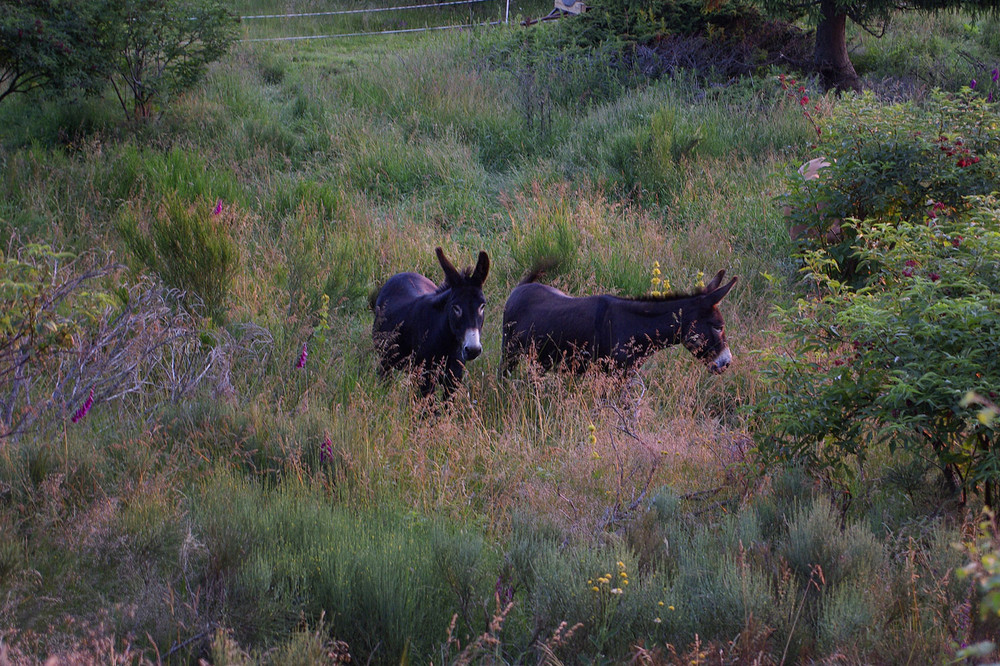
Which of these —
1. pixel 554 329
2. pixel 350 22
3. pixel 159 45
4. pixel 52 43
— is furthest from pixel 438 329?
pixel 350 22

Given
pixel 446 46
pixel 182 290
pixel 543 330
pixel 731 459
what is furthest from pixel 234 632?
pixel 446 46

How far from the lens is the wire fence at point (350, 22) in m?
20.2

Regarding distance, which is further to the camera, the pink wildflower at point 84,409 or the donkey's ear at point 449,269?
the donkey's ear at point 449,269

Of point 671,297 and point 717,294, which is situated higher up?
point 717,294

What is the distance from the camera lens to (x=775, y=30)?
15422 mm

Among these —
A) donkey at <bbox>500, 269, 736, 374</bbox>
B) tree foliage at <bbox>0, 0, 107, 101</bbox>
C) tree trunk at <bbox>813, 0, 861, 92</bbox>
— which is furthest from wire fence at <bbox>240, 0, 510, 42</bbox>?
donkey at <bbox>500, 269, 736, 374</bbox>

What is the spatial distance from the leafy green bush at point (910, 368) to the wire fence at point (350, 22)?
17101 millimetres

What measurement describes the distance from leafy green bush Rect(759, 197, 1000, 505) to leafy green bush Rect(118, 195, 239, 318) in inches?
183

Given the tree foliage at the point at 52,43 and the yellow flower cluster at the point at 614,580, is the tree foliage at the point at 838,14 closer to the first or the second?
the tree foliage at the point at 52,43

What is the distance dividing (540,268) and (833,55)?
9922 millimetres

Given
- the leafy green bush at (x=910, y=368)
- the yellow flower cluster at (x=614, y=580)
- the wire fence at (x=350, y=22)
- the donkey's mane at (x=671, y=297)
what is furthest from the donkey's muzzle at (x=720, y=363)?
the wire fence at (x=350, y=22)

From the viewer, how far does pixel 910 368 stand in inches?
139

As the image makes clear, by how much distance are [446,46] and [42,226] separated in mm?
10362

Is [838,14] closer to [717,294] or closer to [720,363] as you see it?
[717,294]
